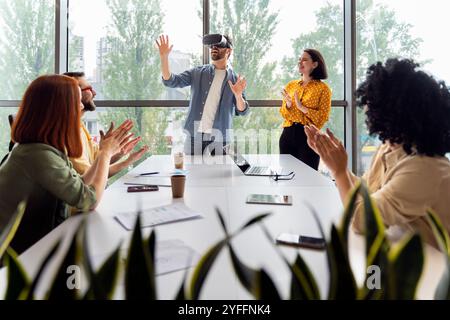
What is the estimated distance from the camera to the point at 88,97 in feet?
8.84

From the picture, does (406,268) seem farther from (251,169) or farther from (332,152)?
(251,169)

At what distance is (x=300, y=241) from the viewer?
1131 millimetres

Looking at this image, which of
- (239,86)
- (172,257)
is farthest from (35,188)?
(239,86)

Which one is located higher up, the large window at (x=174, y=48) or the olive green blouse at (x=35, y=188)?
the large window at (x=174, y=48)

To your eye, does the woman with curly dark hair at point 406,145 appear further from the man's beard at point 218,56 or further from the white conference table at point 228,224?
the man's beard at point 218,56

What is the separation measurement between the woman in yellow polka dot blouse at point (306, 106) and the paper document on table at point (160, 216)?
7.94 feet

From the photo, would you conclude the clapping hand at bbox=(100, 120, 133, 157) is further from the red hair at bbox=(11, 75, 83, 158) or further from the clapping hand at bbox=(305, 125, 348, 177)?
the clapping hand at bbox=(305, 125, 348, 177)

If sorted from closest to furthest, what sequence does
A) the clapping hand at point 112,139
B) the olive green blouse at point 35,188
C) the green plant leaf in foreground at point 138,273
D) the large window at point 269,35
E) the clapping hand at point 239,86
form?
the green plant leaf in foreground at point 138,273 < the olive green blouse at point 35,188 < the clapping hand at point 112,139 < the clapping hand at point 239,86 < the large window at point 269,35

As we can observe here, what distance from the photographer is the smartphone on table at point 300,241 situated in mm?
1098

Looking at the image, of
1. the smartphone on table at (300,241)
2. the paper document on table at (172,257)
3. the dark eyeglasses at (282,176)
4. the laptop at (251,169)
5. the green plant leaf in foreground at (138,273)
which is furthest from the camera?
the laptop at (251,169)

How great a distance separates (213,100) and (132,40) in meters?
1.48

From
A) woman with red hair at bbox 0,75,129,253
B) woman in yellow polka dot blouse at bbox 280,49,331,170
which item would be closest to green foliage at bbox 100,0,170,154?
woman in yellow polka dot blouse at bbox 280,49,331,170

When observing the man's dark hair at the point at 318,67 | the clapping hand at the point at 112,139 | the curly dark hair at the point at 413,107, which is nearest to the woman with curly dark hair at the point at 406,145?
the curly dark hair at the point at 413,107
